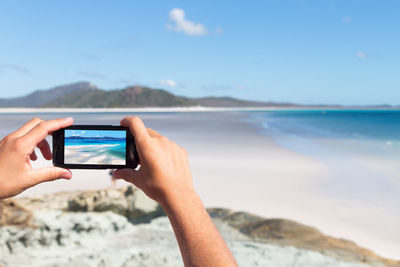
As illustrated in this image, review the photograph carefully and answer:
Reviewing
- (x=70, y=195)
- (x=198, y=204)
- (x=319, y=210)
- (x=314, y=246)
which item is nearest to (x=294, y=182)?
(x=319, y=210)

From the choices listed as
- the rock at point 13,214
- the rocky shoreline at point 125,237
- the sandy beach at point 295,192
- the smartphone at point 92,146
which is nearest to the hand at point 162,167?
the smartphone at point 92,146

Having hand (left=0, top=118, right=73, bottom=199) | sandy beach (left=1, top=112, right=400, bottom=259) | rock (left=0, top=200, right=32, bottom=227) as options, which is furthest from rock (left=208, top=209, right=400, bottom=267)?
hand (left=0, top=118, right=73, bottom=199)

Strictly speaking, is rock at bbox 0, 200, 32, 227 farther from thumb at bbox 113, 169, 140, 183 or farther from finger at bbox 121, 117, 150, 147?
finger at bbox 121, 117, 150, 147

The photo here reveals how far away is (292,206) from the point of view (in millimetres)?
5996

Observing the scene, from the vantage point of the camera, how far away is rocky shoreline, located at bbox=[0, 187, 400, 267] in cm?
367

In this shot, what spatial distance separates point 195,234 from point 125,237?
3505mm

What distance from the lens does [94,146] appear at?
1.54m

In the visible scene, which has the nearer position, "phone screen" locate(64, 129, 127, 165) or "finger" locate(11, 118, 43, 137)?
"finger" locate(11, 118, 43, 137)

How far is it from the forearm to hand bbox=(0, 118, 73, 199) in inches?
21.7

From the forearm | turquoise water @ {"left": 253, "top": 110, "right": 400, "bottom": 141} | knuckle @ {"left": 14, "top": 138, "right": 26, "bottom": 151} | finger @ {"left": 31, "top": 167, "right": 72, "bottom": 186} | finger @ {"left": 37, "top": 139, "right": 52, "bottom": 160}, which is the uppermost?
knuckle @ {"left": 14, "top": 138, "right": 26, "bottom": 151}

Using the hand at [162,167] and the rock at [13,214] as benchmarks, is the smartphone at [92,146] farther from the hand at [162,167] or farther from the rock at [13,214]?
the rock at [13,214]

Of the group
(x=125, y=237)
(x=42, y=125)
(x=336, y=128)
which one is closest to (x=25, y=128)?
(x=42, y=125)

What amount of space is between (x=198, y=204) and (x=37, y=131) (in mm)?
637

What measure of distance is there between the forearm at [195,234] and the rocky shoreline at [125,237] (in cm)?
267
